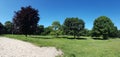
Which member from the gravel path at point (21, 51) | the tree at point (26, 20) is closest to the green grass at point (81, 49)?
the gravel path at point (21, 51)

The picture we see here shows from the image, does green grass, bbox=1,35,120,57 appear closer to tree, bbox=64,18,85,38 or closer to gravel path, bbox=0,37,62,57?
gravel path, bbox=0,37,62,57

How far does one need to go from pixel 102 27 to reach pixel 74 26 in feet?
39.5

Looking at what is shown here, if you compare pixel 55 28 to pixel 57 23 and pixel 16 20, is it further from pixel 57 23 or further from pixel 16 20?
pixel 16 20

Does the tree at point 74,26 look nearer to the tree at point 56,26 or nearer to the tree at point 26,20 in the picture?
the tree at point 56,26

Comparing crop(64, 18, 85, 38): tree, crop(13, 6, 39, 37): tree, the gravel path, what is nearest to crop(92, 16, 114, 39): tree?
crop(64, 18, 85, 38): tree

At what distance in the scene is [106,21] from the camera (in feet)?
237

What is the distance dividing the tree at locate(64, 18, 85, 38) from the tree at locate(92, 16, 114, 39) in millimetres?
6131

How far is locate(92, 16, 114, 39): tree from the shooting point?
68875mm

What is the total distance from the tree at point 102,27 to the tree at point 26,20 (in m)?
33.3

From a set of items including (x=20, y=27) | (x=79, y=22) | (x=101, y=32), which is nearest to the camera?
(x=20, y=27)

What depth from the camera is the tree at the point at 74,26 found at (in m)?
73.9

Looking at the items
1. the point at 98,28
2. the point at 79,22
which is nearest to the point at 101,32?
the point at 98,28

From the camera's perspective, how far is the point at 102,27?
69.9m

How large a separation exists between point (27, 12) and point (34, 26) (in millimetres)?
4164
